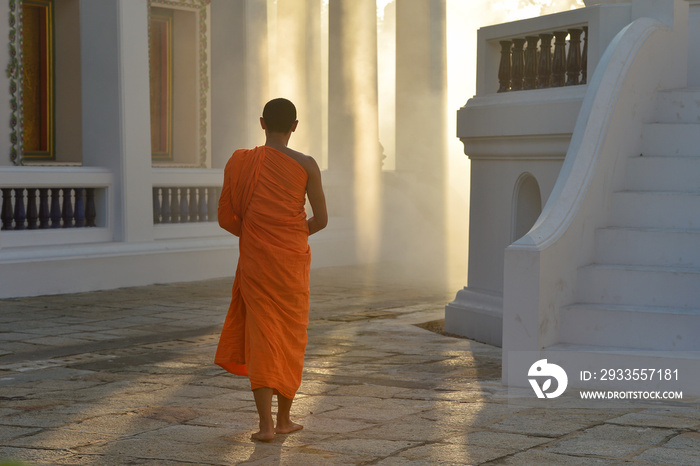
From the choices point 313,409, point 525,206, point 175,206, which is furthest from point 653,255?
point 175,206

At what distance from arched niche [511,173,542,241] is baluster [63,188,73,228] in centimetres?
573

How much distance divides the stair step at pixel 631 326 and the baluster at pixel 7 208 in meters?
7.01

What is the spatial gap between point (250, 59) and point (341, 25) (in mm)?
1865

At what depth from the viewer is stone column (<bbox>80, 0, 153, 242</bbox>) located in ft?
39.9

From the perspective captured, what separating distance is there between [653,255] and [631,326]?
0.69 meters

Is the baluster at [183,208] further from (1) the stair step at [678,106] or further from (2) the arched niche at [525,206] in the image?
(1) the stair step at [678,106]

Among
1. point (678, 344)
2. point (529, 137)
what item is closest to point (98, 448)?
point (678, 344)

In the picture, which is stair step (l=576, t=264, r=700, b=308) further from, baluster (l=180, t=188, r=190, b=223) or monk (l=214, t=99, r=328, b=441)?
baluster (l=180, t=188, r=190, b=223)

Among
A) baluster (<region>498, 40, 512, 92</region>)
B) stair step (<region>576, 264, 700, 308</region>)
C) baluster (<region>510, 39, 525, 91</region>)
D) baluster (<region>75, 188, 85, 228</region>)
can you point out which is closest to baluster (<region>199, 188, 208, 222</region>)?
baluster (<region>75, 188, 85, 228</region>)

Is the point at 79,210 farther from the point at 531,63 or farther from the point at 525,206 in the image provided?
the point at 531,63

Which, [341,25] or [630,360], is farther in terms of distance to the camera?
[341,25]

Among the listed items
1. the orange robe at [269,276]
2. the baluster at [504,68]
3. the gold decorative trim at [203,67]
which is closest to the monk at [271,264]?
the orange robe at [269,276]

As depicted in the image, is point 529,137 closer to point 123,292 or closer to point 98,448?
point 98,448

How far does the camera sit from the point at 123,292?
11516 millimetres
